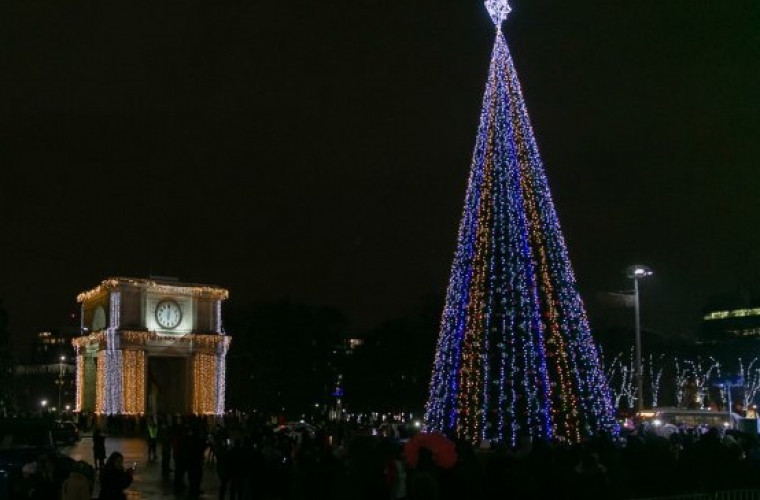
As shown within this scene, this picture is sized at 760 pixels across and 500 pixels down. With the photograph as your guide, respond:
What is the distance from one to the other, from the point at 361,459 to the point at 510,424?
13.6 m

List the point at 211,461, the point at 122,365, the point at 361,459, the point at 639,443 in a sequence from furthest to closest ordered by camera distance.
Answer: the point at 122,365 < the point at 211,461 < the point at 639,443 < the point at 361,459

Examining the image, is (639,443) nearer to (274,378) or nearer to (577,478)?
(577,478)

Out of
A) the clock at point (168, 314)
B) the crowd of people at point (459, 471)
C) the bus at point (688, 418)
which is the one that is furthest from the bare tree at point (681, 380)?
the crowd of people at point (459, 471)

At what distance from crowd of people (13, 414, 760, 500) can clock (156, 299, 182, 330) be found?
136ft

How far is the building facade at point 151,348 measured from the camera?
60.8 m

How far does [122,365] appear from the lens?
6022cm

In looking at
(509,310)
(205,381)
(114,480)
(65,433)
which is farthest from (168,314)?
(114,480)

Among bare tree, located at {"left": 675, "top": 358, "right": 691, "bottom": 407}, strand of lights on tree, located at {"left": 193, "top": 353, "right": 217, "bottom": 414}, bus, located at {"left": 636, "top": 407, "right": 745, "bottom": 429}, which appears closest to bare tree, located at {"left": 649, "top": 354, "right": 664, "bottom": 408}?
bare tree, located at {"left": 675, "top": 358, "right": 691, "bottom": 407}

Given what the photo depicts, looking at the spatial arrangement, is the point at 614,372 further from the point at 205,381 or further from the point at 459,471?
the point at 459,471

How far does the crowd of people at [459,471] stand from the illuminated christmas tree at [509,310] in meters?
5.10

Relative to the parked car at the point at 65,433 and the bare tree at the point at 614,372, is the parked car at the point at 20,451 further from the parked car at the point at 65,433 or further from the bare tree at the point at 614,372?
the bare tree at the point at 614,372

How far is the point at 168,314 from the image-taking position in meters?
64.6

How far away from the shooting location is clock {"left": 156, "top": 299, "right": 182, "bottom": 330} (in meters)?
64.1

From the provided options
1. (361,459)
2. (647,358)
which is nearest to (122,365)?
(647,358)
